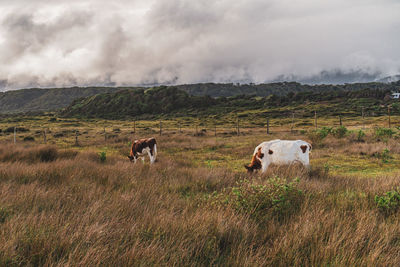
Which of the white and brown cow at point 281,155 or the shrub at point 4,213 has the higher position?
the shrub at point 4,213

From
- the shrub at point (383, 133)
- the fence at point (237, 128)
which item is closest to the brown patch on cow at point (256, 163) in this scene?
the shrub at point (383, 133)

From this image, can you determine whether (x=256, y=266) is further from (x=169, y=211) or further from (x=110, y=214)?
(x=110, y=214)

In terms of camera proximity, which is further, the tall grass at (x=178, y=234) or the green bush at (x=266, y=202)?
the green bush at (x=266, y=202)

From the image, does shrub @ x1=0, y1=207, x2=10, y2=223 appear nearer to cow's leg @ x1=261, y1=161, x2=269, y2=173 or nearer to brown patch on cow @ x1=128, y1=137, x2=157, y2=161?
cow's leg @ x1=261, y1=161, x2=269, y2=173

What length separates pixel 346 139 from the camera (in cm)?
1848

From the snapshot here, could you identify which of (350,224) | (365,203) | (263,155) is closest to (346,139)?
(263,155)

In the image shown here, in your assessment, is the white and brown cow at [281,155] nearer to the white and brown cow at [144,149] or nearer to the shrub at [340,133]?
the white and brown cow at [144,149]

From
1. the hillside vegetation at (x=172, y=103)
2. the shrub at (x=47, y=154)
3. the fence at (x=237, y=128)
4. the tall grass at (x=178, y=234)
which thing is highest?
the hillside vegetation at (x=172, y=103)

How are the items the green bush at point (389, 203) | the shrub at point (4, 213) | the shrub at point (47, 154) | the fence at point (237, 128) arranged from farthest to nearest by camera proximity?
the fence at point (237, 128), the shrub at point (47, 154), the green bush at point (389, 203), the shrub at point (4, 213)

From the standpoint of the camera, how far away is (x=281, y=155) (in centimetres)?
844

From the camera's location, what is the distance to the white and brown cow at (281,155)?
839 cm

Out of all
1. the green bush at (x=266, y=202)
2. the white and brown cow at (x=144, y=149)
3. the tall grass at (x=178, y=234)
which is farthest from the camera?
the white and brown cow at (x=144, y=149)

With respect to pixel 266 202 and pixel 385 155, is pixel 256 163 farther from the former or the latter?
pixel 385 155

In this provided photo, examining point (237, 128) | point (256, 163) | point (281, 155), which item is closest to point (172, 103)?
point (237, 128)
